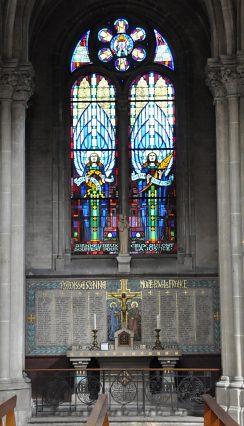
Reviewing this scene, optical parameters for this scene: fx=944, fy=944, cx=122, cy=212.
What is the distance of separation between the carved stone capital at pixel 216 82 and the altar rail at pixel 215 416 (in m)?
9.13

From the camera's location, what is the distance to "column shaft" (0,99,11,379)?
19172mm

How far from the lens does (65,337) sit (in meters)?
22.4

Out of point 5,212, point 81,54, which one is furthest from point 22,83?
point 81,54

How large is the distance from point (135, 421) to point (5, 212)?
5.05m

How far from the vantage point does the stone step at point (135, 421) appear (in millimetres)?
17891

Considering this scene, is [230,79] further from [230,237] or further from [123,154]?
[123,154]

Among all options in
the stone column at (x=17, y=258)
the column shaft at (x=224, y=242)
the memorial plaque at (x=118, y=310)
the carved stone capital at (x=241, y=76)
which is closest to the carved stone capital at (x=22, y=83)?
the stone column at (x=17, y=258)

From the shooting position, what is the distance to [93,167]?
23547 mm

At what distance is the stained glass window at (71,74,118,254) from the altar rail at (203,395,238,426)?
1088 centimetres

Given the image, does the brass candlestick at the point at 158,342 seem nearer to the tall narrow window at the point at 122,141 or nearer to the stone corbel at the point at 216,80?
the tall narrow window at the point at 122,141

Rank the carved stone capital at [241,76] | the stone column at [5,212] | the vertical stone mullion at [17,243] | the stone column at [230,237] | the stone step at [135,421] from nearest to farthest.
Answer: the stone step at [135,421]
the stone column at [230,237]
the stone column at [5,212]
the vertical stone mullion at [17,243]
the carved stone capital at [241,76]

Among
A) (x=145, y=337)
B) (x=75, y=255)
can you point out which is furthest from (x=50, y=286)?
(x=145, y=337)

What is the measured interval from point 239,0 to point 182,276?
6.62 metres

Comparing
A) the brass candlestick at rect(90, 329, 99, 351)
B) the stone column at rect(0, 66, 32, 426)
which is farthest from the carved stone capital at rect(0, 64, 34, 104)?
the brass candlestick at rect(90, 329, 99, 351)
